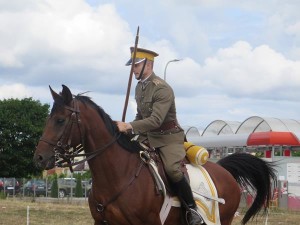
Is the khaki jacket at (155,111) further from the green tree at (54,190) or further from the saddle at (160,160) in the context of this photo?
the green tree at (54,190)

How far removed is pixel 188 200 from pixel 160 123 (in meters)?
1.15

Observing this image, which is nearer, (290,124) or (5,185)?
(290,124)

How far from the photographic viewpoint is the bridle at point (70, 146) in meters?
7.19

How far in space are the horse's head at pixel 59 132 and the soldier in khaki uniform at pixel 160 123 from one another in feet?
2.17

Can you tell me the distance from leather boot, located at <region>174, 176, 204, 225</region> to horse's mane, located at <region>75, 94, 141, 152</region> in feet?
2.41

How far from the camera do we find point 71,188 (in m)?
39.7

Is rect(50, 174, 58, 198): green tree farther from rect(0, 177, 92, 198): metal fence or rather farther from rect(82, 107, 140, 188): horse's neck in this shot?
rect(82, 107, 140, 188): horse's neck

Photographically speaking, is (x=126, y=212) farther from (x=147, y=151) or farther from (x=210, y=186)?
(x=210, y=186)

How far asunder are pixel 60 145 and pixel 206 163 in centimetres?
283

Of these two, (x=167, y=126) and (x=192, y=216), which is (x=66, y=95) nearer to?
(x=167, y=126)

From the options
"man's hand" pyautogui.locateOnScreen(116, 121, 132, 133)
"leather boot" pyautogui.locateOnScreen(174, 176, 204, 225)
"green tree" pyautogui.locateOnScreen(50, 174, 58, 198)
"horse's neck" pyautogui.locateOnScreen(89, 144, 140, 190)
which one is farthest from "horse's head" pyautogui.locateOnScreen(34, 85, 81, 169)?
"green tree" pyautogui.locateOnScreen(50, 174, 58, 198)

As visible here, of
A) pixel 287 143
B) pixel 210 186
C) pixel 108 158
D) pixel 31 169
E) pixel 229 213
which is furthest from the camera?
pixel 31 169

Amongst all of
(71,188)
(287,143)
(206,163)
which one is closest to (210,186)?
(206,163)

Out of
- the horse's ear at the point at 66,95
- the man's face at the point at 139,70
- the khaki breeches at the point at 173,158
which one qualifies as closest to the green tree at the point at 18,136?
the khaki breeches at the point at 173,158
